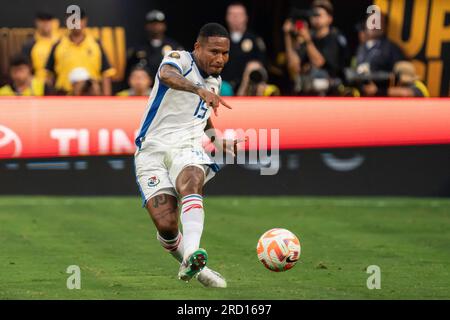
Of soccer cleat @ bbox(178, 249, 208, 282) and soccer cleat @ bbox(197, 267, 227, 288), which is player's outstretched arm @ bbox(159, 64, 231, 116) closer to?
soccer cleat @ bbox(178, 249, 208, 282)

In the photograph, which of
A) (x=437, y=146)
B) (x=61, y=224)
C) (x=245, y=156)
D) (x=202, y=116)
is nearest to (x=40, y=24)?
(x=245, y=156)

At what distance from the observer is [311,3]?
752 inches

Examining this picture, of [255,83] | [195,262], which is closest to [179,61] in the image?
[195,262]

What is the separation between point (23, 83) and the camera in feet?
56.6

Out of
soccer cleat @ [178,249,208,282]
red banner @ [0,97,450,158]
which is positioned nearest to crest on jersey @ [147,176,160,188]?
soccer cleat @ [178,249,208,282]

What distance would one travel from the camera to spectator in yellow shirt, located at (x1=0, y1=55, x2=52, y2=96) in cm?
1723

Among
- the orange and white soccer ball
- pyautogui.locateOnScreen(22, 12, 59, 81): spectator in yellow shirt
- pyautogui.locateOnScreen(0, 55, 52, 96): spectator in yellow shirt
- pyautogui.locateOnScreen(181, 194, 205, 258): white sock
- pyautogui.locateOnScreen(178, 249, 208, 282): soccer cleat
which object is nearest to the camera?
pyautogui.locateOnScreen(178, 249, 208, 282): soccer cleat

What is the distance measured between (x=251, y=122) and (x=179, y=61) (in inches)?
294

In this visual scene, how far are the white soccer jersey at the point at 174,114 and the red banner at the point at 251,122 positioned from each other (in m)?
6.84

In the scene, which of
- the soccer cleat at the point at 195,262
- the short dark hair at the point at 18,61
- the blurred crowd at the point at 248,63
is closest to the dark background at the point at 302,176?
the blurred crowd at the point at 248,63

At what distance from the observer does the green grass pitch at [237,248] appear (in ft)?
29.9

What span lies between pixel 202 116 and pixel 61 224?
459 centimetres

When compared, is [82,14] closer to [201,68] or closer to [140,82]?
[140,82]

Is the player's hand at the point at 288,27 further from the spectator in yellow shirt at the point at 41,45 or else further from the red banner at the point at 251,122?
the spectator in yellow shirt at the point at 41,45
